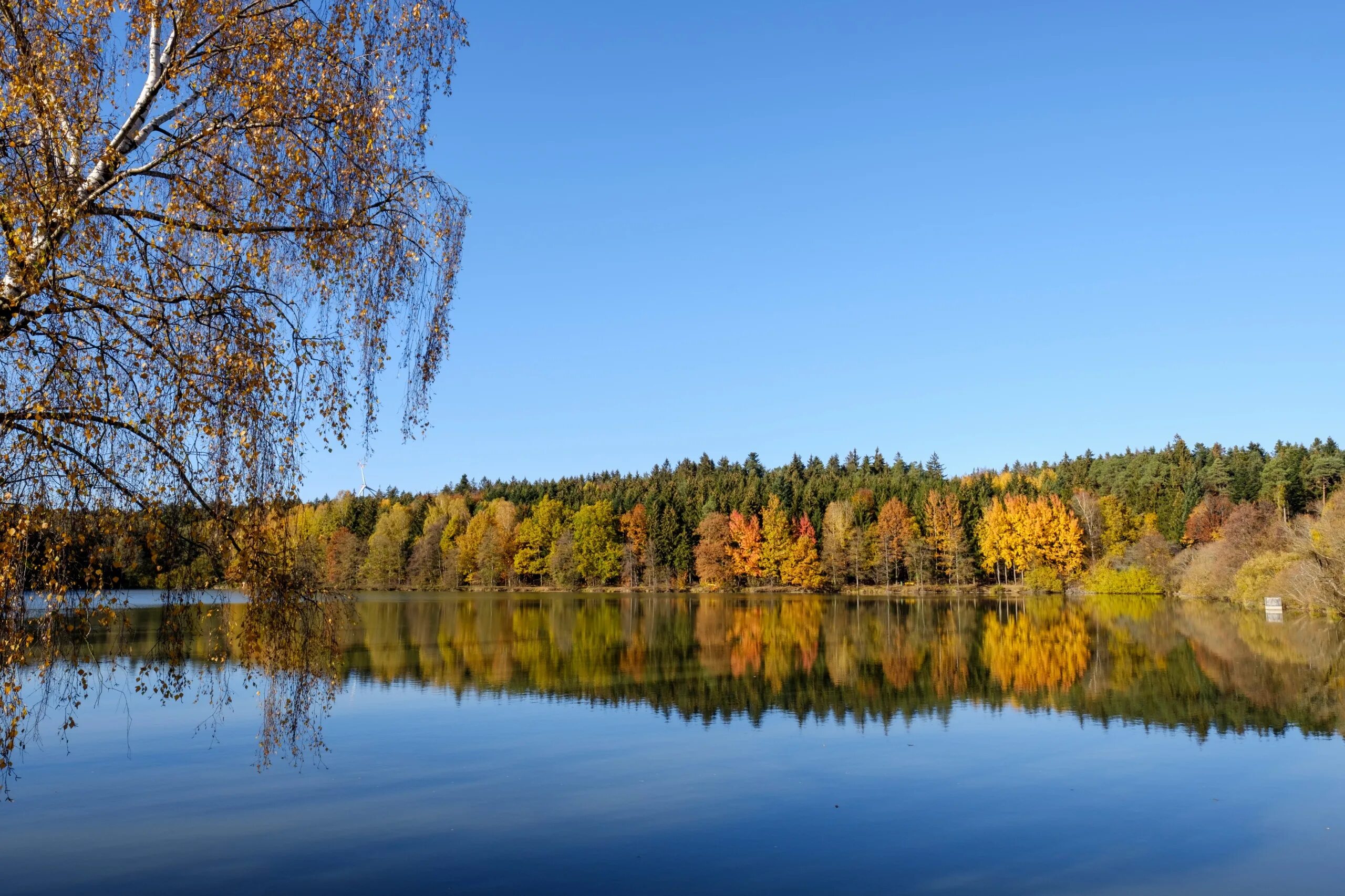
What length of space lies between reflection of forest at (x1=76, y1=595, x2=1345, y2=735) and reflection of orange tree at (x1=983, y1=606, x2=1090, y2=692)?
0.14 m

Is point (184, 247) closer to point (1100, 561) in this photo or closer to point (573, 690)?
point (573, 690)

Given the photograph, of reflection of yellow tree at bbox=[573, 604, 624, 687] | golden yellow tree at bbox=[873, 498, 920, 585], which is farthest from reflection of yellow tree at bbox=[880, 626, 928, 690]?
golden yellow tree at bbox=[873, 498, 920, 585]

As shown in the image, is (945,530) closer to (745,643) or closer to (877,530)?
(877,530)

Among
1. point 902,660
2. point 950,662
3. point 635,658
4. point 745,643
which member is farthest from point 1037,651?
point 635,658

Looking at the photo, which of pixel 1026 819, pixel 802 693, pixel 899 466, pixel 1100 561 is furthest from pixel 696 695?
pixel 899 466

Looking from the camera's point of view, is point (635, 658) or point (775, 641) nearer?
point (635, 658)

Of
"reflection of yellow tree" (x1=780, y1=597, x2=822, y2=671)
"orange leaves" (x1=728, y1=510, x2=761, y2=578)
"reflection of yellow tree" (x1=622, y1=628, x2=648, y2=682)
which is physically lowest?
"reflection of yellow tree" (x1=780, y1=597, x2=822, y2=671)

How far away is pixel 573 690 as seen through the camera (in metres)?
24.6

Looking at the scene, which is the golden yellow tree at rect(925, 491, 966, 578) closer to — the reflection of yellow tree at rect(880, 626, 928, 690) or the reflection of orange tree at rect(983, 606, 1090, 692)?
the reflection of orange tree at rect(983, 606, 1090, 692)

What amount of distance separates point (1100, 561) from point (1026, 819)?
7594 centimetres

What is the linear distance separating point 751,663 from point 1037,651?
11.2 meters

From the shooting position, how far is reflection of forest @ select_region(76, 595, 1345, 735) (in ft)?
72.2

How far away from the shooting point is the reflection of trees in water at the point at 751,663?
24.5 ft

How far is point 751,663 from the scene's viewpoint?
100ft
